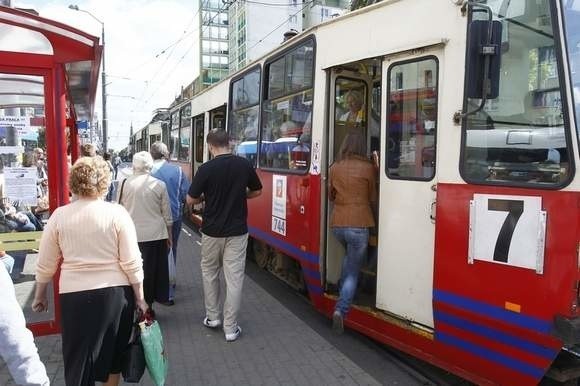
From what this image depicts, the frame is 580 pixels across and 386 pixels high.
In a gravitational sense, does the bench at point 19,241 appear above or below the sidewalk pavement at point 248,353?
above

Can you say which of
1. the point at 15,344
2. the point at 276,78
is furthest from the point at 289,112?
the point at 15,344

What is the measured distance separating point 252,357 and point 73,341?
68.3 inches

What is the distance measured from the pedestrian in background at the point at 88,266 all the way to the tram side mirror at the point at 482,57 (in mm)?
2218

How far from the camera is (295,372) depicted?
13.6 feet

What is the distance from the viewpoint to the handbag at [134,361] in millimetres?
3225

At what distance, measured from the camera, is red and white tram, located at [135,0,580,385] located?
120 inches

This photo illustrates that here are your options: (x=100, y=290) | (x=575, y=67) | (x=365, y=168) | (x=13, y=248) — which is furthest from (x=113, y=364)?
(x=575, y=67)

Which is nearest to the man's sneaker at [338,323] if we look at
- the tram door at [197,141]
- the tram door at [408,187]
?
the tram door at [408,187]

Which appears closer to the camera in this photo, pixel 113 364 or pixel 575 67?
pixel 575 67

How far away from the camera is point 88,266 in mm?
3049

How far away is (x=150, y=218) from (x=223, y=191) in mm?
729

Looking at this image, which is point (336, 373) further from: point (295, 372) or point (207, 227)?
point (207, 227)

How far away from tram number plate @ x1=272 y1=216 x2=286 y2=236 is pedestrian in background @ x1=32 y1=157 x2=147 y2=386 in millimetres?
2715

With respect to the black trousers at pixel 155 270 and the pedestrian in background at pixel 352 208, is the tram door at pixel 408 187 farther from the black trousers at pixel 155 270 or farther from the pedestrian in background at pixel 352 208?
the black trousers at pixel 155 270
